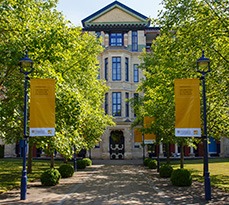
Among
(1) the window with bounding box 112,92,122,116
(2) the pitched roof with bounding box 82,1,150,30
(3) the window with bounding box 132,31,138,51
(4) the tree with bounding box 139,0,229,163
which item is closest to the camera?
(4) the tree with bounding box 139,0,229,163

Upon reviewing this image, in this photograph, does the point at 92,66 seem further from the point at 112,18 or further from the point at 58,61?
the point at 112,18

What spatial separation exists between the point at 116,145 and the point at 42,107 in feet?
114

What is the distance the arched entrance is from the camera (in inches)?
1841

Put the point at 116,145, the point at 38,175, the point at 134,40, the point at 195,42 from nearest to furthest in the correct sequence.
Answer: the point at 195,42, the point at 38,175, the point at 116,145, the point at 134,40

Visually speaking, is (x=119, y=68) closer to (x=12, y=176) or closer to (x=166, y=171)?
(x=166, y=171)

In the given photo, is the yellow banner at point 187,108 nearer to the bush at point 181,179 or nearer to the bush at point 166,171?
the bush at point 181,179

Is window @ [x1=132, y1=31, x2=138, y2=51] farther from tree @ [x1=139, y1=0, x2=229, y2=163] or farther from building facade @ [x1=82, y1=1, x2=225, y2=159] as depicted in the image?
tree @ [x1=139, y1=0, x2=229, y2=163]

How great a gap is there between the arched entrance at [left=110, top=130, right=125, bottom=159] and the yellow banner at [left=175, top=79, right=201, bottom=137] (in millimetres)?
34125

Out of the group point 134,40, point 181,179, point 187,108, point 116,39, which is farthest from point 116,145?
point 187,108

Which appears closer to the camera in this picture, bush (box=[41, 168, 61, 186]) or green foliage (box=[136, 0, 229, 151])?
green foliage (box=[136, 0, 229, 151])

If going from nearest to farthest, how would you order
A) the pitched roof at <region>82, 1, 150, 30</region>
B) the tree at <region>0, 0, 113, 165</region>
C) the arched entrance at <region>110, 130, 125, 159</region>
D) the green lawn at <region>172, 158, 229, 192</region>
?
the tree at <region>0, 0, 113, 165</region>, the green lawn at <region>172, 158, 229, 192</region>, the arched entrance at <region>110, 130, 125, 159</region>, the pitched roof at <region>82, 1, 150, 30</region>

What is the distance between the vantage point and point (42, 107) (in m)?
13.2

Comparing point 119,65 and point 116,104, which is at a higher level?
A: point 119,65

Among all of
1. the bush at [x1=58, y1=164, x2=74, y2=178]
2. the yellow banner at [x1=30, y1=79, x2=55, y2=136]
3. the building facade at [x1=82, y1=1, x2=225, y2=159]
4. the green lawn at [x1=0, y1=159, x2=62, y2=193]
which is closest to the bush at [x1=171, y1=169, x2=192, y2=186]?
the yellow banner at [x1=30, y1=79, x2=55, y2=136]
